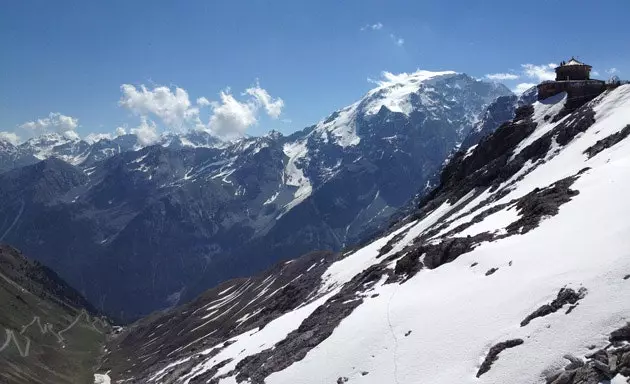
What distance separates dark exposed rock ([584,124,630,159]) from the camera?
54.4 metres

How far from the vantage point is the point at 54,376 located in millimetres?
150875

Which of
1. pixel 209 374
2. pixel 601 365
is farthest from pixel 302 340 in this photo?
pixel 601 365

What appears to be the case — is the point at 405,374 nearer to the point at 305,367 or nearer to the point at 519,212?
the point at 305,367

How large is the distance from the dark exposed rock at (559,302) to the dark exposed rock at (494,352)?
1310 mm

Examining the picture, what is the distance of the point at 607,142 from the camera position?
56.1m

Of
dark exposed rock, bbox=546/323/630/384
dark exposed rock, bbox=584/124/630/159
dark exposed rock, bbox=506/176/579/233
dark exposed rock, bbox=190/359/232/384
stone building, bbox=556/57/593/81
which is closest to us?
dark exposed rock, bbox=546/323/630/384

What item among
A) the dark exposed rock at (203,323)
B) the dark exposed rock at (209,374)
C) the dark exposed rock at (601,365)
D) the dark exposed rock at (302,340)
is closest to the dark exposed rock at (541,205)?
the dark exposed rock at (302,340)

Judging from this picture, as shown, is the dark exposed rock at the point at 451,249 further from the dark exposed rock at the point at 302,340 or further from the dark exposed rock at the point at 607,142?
the dark exposed rock at the point at 607,142

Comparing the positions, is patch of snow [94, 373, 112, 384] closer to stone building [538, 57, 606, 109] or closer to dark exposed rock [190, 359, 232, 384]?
dark exposed rock [190, 359, 232, 384]

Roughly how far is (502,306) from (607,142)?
3710 centimetres

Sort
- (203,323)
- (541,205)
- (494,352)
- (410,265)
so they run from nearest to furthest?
(494,352) → (541,205) → (410,265) → (203,323)

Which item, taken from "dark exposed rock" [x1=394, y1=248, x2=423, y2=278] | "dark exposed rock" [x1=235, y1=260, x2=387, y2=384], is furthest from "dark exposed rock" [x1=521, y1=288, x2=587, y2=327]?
"dark exposed rock" [x1=394, y1=248, x2=423, y2=278]

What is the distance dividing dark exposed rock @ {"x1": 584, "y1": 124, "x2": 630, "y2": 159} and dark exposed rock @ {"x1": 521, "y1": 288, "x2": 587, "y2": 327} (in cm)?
3590

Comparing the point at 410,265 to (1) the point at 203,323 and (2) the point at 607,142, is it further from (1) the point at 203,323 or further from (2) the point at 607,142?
(1) the point at 203,323
